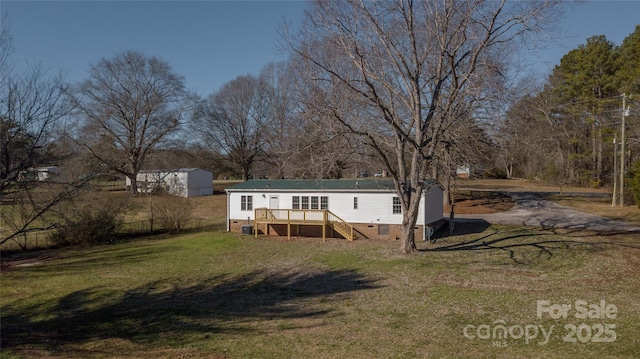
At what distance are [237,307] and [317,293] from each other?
249cm

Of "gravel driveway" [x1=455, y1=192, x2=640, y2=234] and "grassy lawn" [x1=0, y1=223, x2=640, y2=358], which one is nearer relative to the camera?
"grassy lawn" [x1=0, y1=223, x2=640, y2=358]

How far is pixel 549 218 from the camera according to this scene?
2855 centimetres

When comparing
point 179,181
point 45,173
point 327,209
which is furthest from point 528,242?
point 179,181

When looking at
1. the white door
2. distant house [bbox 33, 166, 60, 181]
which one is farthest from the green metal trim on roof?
distant house [bbox 33, 166, 60, 181]

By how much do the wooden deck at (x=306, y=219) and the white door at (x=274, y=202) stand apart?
80cm

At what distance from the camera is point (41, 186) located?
32.2ft

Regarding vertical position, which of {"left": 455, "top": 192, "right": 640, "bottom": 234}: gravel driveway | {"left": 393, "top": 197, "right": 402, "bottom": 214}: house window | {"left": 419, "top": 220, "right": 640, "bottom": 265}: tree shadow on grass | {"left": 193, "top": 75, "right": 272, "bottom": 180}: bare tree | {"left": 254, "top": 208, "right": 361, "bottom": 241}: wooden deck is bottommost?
{"left": 419, "top": 220, "right": 640, "bottom": 265}: tree shadow on grass

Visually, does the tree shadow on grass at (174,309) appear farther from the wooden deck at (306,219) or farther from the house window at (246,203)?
the house window at (246,203)

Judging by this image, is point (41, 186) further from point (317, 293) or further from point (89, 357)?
point (317, 293)

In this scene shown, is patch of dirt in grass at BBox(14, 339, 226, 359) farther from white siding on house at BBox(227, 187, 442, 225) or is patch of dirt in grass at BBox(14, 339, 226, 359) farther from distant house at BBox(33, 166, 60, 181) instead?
white siding on house at BBox(227, 187, 442, 225)

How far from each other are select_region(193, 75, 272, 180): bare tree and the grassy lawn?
32523mm

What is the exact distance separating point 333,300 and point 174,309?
4.39 m

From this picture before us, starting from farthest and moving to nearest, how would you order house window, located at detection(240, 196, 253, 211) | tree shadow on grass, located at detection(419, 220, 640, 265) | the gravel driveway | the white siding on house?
house window, located at detection(240, 196, 253, 211), the gravel driveway, the white siding on house, tree shadow on grass, located at detection(419, 220, 640, 265)

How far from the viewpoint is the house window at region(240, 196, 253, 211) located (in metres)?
27.1
